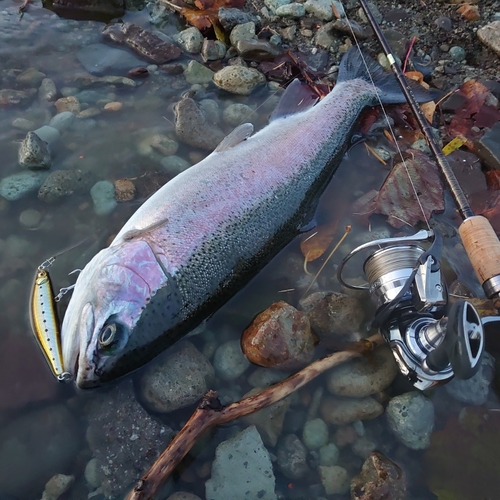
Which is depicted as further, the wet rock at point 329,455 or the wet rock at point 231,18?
the wet rock at point 231,18

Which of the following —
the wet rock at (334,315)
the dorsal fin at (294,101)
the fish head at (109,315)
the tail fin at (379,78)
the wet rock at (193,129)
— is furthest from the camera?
the tail fin at (379,78)

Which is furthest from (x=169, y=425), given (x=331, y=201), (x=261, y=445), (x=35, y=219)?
(x=331, y=201)

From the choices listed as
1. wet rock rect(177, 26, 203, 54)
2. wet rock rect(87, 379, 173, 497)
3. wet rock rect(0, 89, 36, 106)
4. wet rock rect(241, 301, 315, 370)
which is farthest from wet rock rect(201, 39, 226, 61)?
wet rock rect(87, 379, 173, 497)

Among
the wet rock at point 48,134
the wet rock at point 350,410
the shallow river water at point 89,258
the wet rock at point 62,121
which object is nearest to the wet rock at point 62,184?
the shallow river water at point 89,258

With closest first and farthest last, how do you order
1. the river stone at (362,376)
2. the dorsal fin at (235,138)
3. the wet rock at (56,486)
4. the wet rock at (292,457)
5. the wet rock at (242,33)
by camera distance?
the wet rock at (56,486) → the wet rock at (292,457) → the river stone at (362,376) → the dorsal fin at (235,138) → the wet rock at (242,33)

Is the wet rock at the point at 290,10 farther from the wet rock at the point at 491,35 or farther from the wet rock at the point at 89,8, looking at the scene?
the wet rock at the point at 491,35

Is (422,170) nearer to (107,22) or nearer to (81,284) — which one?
(81,284)

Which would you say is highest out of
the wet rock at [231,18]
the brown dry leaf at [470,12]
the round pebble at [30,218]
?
the brown dry leaf at [470,12]
